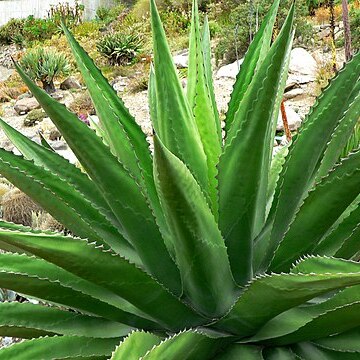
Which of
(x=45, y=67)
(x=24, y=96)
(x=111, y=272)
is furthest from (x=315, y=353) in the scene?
(x=24, y=96)

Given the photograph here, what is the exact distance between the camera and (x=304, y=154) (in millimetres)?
1450

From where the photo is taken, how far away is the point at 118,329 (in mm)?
1492

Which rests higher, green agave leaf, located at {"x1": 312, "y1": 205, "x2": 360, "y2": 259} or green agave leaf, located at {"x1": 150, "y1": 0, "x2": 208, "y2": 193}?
green agave leaf, located at {"x1": 150, "y1": 0, "x2": 208, "y2": 193}

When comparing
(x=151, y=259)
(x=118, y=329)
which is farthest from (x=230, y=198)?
(x=118, y=329)

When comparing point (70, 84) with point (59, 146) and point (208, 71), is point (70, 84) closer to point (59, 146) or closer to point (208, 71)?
point (59, 146)

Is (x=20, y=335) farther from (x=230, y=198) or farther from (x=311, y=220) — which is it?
(x=311, y=220)

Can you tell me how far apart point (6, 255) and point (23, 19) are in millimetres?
28242

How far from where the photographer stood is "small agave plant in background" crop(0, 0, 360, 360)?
4.04ft

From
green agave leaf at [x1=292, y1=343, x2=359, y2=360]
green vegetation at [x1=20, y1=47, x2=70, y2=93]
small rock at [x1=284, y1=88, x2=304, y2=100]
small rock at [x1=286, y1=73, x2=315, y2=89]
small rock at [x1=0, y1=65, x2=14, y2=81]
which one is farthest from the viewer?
small rock at [x1=0, y1=65, x2=14, y2=81]

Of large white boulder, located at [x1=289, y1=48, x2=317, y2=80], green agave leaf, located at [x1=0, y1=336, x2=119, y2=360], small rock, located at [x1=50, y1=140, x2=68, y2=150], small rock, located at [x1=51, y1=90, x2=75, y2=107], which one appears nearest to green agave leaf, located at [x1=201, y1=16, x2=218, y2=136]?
green agave leaf, located at [x1=0, y1=336, x2=119, y2=360]

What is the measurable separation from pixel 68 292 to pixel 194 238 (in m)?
0.34

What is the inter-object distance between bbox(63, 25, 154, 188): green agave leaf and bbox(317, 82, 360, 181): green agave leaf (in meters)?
0.47

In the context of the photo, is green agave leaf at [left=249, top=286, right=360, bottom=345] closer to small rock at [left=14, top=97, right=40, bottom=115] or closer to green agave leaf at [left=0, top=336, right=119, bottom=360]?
green agave leaf at [left=0, top=336, right=119, bottom=360]

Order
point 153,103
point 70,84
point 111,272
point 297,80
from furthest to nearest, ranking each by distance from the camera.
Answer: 1. point 70,84
2. point 297,80
3. point 153,103
4. point 111,272
